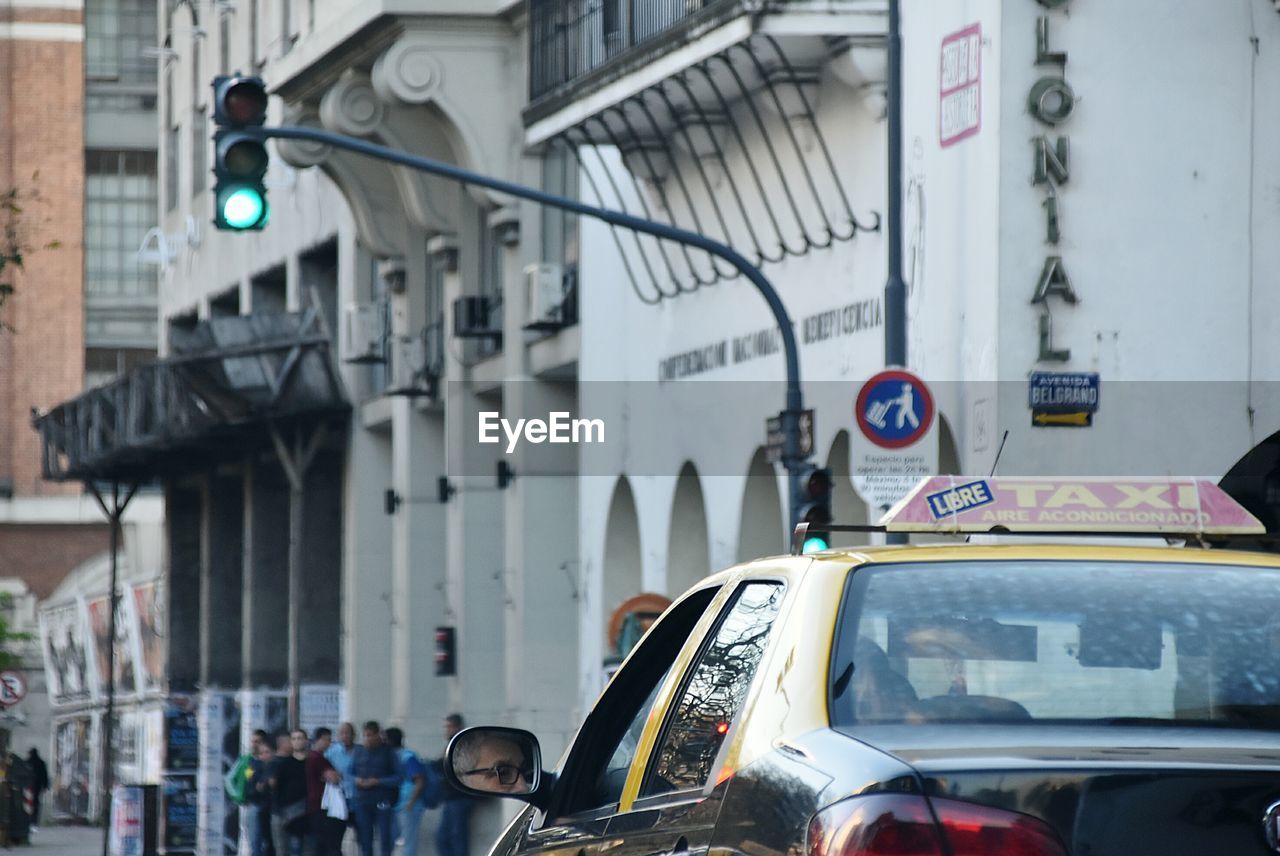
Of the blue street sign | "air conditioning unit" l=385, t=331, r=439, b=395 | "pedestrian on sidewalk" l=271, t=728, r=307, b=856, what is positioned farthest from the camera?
"air conditioning unit" l=385, t=331, r=439, b=395

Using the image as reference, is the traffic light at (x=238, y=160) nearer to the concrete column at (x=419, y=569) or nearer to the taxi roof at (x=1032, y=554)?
the taxi roof at (x=1032, y=554)

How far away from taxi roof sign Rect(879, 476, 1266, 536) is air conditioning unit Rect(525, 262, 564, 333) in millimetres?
23083

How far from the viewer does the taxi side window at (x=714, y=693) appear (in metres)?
4.57

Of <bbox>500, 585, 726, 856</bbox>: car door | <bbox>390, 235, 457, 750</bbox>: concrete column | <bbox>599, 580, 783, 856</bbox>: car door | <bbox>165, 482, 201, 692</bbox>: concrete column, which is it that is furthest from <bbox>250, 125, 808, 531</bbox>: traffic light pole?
<bbox>165, 482, 201, 692</bbox>: concrete column

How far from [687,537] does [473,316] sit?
614 centimetres

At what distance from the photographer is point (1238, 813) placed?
354cm

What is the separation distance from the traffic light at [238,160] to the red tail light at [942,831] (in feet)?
43.5

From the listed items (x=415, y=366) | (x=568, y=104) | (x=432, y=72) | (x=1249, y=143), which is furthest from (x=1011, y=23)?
(x=415, y=366)

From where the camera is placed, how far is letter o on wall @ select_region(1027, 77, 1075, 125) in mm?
18000

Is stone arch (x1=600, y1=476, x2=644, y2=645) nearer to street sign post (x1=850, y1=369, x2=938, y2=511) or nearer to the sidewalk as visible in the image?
street sign post (x1=850, y1=369, x2=938, y2=511)

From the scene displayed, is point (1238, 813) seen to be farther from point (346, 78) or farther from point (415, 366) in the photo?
point (415, 366)

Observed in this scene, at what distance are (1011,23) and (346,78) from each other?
1408cm

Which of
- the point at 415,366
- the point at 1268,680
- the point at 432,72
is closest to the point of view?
the point at 1268,680

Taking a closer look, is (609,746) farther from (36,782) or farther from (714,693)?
(36,782)
